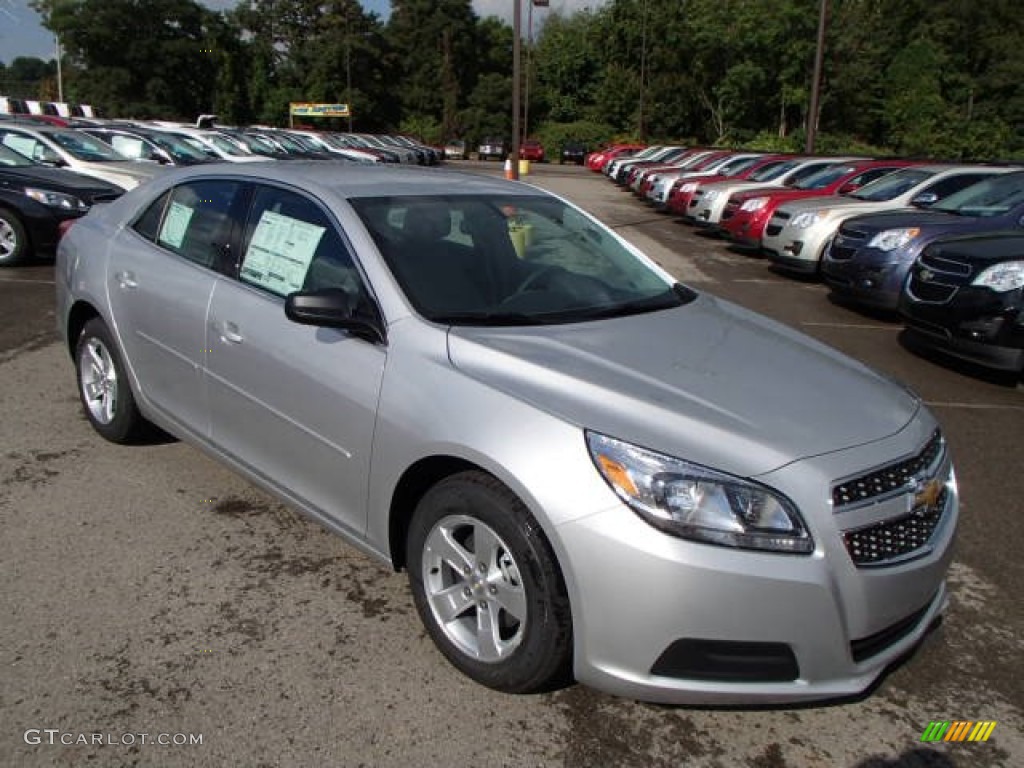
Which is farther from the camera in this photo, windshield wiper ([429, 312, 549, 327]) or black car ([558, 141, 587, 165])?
black car ([558, 141, 587, 165])

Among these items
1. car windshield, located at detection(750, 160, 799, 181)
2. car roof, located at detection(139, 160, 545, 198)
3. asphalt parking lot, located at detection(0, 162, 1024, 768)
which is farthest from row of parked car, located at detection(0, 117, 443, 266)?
car windshield, located at detection(750, 160, 799, 181)

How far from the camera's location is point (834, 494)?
2328 mm

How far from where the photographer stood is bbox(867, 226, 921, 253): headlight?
8.70m

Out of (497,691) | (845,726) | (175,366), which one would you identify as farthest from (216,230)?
(845,726)

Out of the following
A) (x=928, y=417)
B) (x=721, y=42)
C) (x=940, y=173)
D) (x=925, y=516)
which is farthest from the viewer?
(x=721, y=42)

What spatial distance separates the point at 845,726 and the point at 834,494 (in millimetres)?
826

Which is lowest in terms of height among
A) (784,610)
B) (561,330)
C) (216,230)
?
(784,610)

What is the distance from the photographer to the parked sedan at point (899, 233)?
859 centimetres

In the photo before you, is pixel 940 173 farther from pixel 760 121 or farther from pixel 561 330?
pixel 760 121

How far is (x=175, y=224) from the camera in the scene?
13.5 ft

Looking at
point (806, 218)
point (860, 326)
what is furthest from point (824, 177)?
point (860, 326)

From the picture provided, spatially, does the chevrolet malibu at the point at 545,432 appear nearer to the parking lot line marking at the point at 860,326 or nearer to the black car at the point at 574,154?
the parking lot line marking at the point at 860,326

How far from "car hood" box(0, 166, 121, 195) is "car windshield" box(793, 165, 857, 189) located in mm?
10805

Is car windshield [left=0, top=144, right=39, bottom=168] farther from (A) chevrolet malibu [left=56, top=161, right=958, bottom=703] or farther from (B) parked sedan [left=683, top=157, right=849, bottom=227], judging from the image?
(B) parked sedan [left=683, top=157, right=849, bottom=227]
